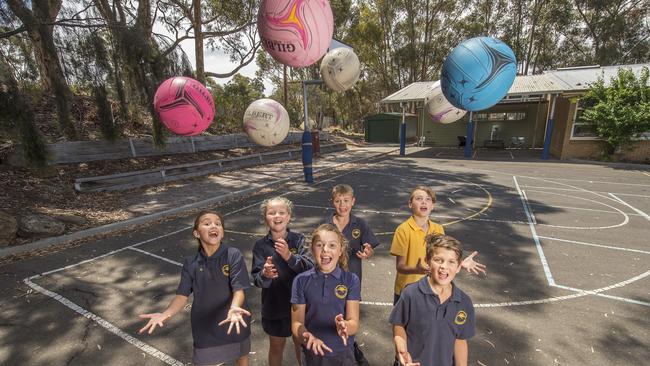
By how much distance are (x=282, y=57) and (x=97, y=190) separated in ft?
26.8

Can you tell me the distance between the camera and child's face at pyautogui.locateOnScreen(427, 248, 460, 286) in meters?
1.97

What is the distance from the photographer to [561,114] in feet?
64.2

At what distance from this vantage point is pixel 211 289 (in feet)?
8.14

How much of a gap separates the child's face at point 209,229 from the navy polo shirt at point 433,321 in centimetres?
146

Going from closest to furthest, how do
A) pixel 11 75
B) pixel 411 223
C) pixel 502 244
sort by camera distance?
pixel 411 223 < pixel 11 75 < pixel 502 244

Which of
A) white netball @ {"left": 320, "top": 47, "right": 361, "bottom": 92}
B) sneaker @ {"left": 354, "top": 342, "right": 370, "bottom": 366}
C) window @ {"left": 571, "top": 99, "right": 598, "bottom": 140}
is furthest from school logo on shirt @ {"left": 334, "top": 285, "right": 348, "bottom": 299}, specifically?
window @ {"left": 571, "top": 99, "right": 598, "bottom": 140}

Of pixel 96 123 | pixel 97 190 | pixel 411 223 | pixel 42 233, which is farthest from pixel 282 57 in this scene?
pixel 96 123

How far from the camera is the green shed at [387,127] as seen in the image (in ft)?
101

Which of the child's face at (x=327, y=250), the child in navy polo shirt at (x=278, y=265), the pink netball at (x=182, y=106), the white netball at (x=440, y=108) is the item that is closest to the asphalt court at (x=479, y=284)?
the child in navy polo shirt at (x=278, y=265)

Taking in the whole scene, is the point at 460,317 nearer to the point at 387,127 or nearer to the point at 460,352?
the point at 460,352

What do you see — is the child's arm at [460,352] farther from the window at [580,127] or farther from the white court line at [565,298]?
the window at [580,127]

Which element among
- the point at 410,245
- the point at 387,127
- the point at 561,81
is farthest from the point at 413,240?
the point at 387,127

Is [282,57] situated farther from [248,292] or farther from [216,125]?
[216,125]

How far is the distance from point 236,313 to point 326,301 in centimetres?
66
